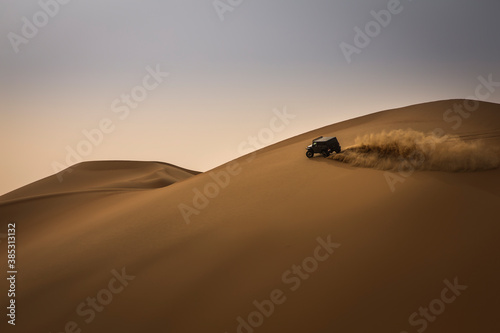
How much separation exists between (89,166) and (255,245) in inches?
578

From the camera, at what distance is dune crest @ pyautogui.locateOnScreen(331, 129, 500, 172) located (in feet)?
17.3

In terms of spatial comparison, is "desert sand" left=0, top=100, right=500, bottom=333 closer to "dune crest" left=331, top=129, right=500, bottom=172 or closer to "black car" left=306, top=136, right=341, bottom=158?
"dune crest" left=331, top=129, right=500, bottom=172

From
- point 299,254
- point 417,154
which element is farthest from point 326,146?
point 299,254

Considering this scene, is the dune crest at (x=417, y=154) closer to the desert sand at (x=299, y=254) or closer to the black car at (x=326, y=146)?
the desert sand at (x=299, y=254)

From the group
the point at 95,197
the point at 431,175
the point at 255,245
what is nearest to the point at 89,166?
the point at 95,197

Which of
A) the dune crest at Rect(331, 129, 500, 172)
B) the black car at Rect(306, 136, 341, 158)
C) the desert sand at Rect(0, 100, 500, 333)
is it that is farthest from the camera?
the black car at Rect(306, 136, 341, 158)

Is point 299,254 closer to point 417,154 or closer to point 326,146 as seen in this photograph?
point 417,154

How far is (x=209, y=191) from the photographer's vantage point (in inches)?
280

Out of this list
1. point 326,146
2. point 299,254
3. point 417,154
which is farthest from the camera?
point 326,146

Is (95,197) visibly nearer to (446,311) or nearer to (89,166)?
(89,166)

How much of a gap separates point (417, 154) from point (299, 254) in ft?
10.4

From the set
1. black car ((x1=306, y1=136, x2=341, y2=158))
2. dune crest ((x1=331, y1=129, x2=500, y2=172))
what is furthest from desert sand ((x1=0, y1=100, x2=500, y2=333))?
black car ((x1=306, y1=136, x2=341, y2=158))

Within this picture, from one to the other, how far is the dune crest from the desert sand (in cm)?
3

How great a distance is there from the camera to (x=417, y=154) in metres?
5.82
